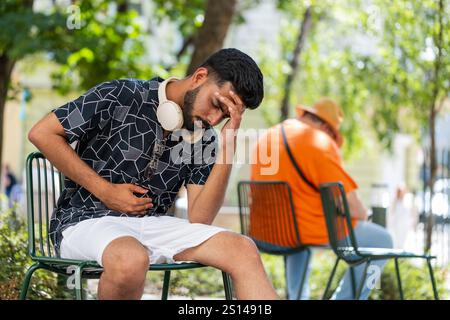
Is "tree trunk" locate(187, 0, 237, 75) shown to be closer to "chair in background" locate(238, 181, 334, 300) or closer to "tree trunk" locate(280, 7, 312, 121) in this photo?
"chair in background" locate(238, 181, 334, 300)

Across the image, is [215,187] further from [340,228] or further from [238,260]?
[340,228]

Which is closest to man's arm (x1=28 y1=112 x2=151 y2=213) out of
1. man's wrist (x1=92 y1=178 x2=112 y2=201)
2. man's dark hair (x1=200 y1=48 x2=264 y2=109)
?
man's wrist (x1=92 y1=178 x2=112 y2=201)

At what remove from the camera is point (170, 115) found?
12.4 feet

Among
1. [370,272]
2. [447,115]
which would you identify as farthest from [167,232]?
[447,115]

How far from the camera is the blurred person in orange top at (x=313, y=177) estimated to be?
6.75 m

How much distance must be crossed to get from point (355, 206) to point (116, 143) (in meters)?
3.12

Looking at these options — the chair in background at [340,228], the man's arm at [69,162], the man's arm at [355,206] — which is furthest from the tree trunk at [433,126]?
the man's arm at [69,162]

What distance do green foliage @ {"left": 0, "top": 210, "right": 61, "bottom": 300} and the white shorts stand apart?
3.81 ft

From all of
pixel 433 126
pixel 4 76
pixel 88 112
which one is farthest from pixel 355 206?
pixel 4 76

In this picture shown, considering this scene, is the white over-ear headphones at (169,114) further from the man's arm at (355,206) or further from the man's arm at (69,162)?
the man's arm at (355,206)

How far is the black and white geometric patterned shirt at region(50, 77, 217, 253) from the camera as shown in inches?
150

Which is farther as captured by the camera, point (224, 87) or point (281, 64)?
point (281, 64)
